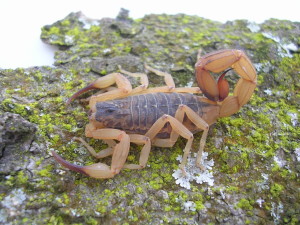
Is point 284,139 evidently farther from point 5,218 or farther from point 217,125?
point 5,218

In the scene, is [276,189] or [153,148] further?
[153,148]

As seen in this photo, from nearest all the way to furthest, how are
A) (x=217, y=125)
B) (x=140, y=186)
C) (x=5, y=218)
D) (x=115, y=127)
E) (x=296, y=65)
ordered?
(x=5, y=218) < (x=140, y=186) < (x=115, y=127) < (x=217, y=125) < (x=296, y=65)

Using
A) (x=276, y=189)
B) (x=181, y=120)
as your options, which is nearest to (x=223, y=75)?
(x=181, y=120)

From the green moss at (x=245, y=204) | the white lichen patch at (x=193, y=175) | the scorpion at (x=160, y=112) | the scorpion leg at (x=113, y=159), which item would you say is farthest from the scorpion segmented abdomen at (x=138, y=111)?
the green moss at (x=245, y=204)

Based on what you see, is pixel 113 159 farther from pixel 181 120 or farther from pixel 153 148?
pixel 181 120

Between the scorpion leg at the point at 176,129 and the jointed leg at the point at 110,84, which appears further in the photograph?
the jointed leg at the point at 110,84

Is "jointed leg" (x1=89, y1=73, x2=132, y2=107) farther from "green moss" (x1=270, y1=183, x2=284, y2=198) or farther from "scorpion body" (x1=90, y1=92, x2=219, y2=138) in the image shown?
"green moss" (x1=270, y1=183, x2=284, y2=198)

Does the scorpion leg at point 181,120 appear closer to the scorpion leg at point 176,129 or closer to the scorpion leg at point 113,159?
the scorpion leg at point 176,129

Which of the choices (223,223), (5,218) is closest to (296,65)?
(223,223)
